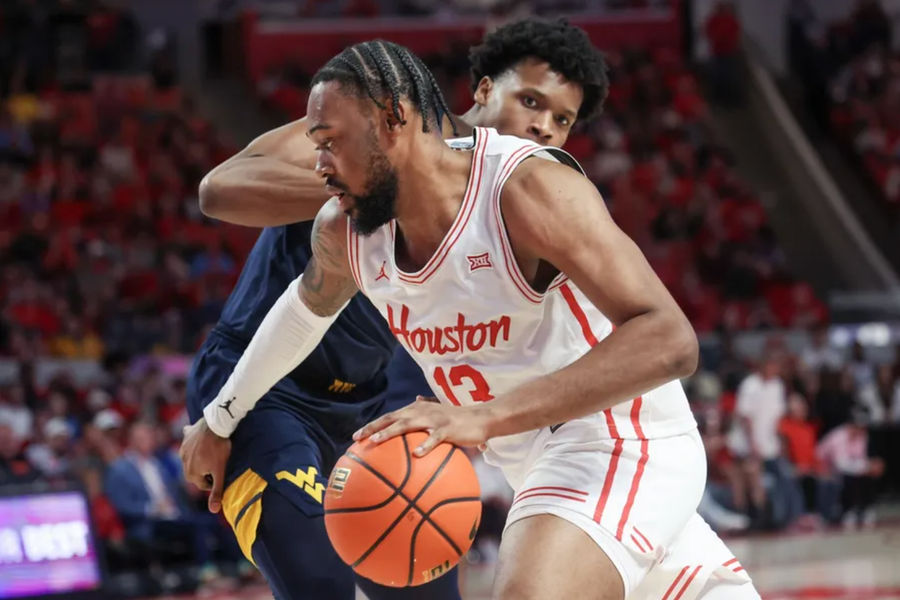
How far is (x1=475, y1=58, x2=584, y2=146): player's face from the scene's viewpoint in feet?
14.1

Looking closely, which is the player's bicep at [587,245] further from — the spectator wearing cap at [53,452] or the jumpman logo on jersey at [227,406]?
the spectator wearing cap at [53,452]

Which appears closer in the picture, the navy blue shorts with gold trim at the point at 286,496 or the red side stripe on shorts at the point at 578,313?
the red side stripe on shorts at the point at 578,313

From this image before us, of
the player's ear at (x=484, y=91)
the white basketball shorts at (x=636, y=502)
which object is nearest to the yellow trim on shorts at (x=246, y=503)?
the white basketball shorts at (x=636, y=502)

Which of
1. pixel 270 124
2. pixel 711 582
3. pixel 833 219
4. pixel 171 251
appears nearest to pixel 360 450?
pixel 711 582

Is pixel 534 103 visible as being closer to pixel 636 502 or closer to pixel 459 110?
pixel 636 502

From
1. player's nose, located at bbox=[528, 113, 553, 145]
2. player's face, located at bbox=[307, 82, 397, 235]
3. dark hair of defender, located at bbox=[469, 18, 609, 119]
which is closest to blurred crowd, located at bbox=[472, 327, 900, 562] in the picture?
dark hair of defender, located at bbox=[469, 18, 609, 119]

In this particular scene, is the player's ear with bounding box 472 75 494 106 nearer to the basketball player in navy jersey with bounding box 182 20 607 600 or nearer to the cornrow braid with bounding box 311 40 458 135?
the basketball player in navy jersey with bounding box 182 20 607 600

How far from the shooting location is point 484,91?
4.62 meters

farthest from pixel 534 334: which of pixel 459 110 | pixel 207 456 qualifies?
pixel 459 110

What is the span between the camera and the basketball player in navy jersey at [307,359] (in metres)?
3.97

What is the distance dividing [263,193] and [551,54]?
3.77 ft

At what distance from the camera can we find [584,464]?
3.28m

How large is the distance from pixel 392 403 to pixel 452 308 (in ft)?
5.24

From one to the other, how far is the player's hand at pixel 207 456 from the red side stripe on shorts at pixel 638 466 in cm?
137
